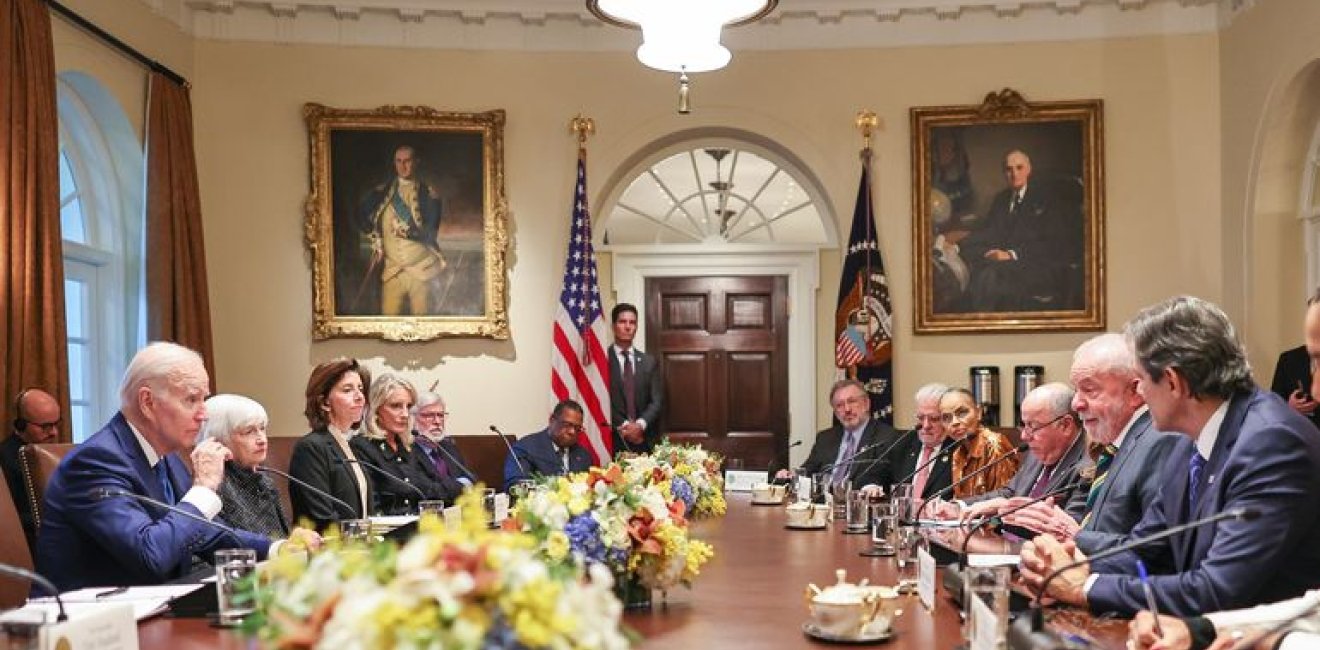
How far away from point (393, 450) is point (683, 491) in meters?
1.86

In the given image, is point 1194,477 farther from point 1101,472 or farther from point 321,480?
point 321,480

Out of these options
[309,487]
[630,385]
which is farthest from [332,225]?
[309,487]

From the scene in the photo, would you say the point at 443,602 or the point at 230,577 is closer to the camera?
the point at 443,602

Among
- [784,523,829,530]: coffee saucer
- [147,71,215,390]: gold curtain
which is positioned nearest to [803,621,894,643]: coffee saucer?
[784,523,829,530]: coffee saucer

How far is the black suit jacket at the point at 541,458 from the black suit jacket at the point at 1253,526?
4.67 m

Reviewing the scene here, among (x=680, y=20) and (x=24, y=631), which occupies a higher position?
(x=680, y=20)

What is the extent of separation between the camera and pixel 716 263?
9.55m

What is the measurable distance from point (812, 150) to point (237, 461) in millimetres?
5029

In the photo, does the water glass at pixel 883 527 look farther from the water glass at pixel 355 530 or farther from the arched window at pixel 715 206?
the arched window at pixel 715 206

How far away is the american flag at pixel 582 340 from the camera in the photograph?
317 inches

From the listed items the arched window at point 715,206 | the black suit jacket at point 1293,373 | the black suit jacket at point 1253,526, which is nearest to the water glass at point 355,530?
the black suit jacket at point 1253,526

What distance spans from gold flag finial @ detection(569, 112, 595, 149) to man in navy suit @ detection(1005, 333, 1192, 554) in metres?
5.09

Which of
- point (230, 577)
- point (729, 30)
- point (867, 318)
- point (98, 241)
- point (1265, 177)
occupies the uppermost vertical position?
point (729, 30)

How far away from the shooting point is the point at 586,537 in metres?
2.47
